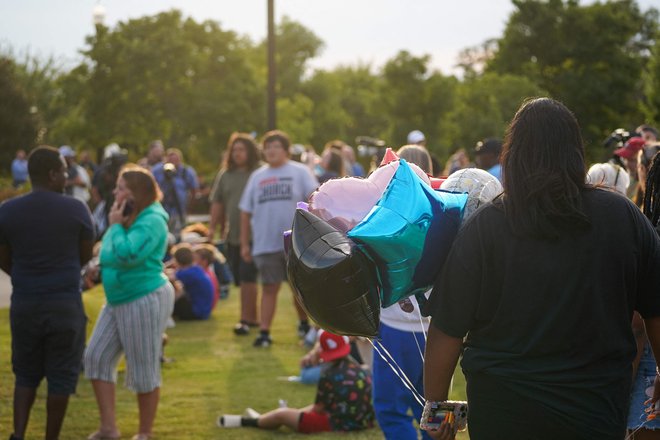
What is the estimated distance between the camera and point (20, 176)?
29.3 meters

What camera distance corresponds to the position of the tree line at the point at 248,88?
137 feet

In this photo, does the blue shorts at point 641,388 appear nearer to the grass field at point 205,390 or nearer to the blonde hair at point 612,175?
the blonde hair at point 612,175

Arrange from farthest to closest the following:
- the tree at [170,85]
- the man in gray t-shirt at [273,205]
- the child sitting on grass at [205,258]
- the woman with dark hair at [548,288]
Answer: the tree at [170,85], the child sitting on grass at [205,258], the man in gray t-shirt at [273,205], the woman with dark hair at [548,288]

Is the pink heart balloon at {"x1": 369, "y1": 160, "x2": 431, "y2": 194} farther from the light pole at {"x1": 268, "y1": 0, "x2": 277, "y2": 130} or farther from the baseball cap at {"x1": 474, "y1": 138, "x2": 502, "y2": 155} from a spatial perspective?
the light pole at {"x1": 268, "y1": 0, "x2": 277, "y2": 130}

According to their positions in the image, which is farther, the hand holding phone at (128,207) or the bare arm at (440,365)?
the hand holding phone at (128,207)

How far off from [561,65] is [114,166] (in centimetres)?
4318

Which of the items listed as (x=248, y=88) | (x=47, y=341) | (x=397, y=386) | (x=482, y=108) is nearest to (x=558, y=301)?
(x=397, y=386)

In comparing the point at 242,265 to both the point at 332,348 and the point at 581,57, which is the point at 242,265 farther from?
the point at 581,57

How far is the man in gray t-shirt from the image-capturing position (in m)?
9.98

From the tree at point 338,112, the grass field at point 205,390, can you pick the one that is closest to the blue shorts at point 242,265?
the grass field at point 205,390

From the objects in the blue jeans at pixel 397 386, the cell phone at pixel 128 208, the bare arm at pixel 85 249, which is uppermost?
the cell phone at pixel 128 208

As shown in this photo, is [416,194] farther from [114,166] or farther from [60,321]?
[114,166]

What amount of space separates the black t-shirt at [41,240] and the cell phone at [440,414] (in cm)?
344

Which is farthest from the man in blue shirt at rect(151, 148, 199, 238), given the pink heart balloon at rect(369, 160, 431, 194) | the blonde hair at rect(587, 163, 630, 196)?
the pink heart balloon at rect(369, 160, 431, 194)
